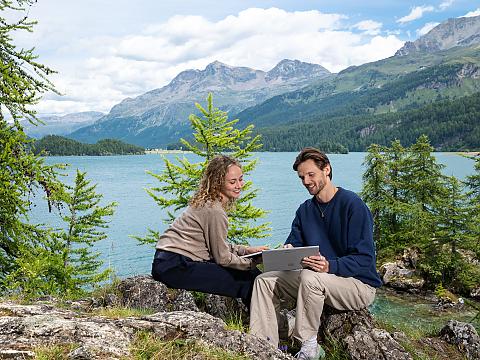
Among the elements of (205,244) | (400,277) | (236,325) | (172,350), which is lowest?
(400,277)

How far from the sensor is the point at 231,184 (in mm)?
4844

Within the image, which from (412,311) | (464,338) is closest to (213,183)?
(464,338)

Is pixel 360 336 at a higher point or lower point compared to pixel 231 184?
lower

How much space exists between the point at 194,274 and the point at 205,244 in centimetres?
36

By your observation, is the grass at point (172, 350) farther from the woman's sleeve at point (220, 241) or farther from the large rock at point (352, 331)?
the large rock at point (352, 331)

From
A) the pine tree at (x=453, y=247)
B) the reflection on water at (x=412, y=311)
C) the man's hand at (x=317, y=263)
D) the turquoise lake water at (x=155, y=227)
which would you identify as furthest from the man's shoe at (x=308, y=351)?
the pine tree at (x=453, y=247)

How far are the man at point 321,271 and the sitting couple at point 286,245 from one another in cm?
1

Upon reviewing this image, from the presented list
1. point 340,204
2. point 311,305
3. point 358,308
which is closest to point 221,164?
point 340,204

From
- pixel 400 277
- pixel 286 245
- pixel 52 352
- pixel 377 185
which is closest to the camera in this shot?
pixel 52 352

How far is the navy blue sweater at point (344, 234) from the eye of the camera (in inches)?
184

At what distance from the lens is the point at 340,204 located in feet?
16.1

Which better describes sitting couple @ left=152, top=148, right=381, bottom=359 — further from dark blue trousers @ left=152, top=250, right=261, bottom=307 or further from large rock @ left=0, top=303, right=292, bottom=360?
large rock @ left=0, top=303, right=292, bottom=360

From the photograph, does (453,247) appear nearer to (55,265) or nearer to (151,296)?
(55,265)

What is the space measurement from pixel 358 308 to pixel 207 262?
180 centimetres
